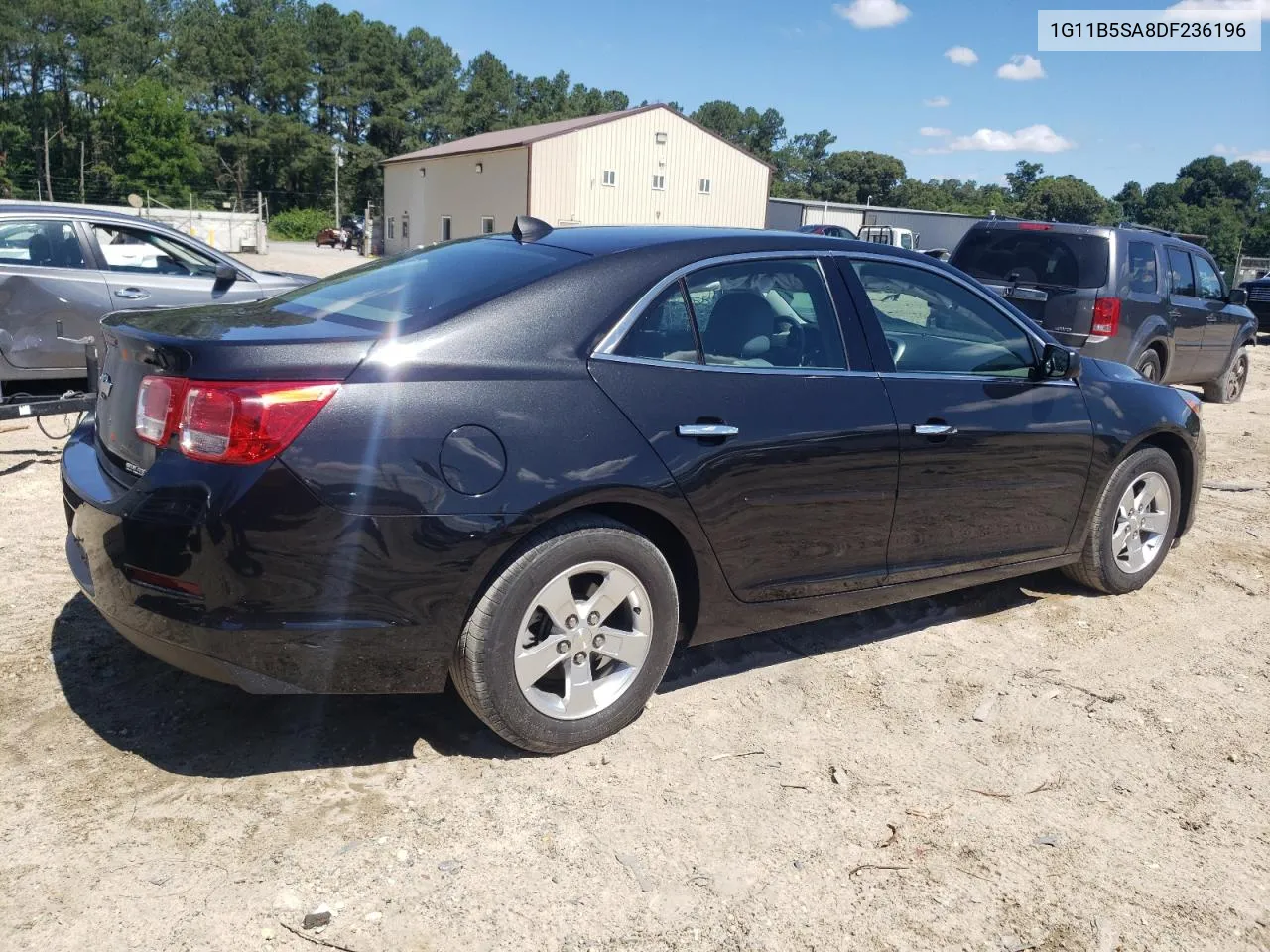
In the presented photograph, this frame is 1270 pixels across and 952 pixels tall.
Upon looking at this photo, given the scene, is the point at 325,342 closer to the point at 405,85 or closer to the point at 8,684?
the point at 8,684

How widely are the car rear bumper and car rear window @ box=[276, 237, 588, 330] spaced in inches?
25.2

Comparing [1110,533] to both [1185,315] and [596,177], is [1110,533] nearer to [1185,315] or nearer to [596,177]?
[1185,315]

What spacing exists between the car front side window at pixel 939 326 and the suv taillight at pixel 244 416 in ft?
7.10

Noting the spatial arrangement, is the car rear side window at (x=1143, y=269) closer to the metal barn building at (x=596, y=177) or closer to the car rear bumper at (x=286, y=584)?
the car rear bumper at (x=286, y=584)

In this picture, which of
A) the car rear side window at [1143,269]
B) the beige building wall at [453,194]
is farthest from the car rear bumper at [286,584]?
the beige building wall at [453,194]

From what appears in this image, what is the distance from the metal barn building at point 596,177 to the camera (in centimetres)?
4125

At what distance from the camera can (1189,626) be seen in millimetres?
4770

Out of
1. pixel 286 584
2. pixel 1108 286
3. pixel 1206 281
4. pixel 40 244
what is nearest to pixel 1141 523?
pixel 286 584

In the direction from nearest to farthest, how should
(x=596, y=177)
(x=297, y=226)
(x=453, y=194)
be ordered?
(x=596, y=177) < (x=453, y=194) < (x=297, y=226)

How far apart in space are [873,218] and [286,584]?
6031cm

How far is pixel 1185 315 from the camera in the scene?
10391 mm

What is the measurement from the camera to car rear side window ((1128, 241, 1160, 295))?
949 centimetres

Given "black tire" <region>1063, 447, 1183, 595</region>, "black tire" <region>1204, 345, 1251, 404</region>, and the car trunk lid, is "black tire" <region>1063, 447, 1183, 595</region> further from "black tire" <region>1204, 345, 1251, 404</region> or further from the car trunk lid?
"black tire" <region>1204, 345, 1251, 404</region>

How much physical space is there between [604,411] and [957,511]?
1.70 meters
